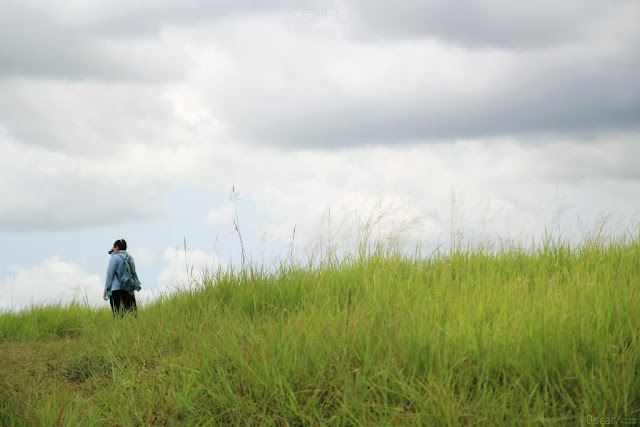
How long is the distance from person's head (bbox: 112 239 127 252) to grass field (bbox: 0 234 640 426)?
15.1 feet

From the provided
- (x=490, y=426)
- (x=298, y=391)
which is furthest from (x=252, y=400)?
(x=490, y=426)

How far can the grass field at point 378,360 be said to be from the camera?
401cm

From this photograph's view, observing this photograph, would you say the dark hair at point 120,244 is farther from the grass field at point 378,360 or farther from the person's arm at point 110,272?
the grass field at point 378,360

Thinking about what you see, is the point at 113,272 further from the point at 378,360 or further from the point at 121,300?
the point at 378,360

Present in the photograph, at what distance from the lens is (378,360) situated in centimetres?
444

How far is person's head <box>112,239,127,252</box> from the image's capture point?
11.8 m

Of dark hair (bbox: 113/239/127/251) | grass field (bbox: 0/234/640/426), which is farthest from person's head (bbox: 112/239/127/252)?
grass field (bbox: 0/234/640/426)

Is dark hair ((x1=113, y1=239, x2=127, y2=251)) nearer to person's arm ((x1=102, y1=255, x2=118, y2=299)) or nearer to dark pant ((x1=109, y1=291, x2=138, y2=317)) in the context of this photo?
person's arm ((x1=102, y1=255, x2=118, y2=299))

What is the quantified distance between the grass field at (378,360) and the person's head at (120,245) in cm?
459

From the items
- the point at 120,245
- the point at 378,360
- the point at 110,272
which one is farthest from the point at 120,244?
the point at 378,360

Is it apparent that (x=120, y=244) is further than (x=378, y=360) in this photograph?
Yes

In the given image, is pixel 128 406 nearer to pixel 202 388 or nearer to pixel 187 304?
pixel 202 388

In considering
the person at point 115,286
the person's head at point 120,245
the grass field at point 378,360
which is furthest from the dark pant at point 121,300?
the grass field at point 378,360

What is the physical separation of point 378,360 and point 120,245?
337 inches
